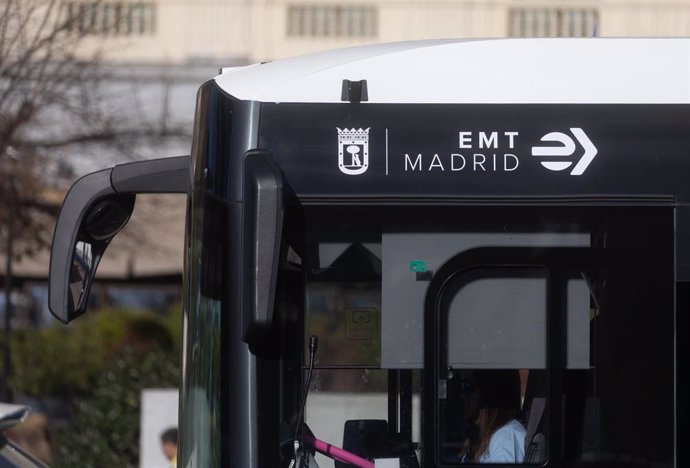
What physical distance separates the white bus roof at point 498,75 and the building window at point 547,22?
13298mm

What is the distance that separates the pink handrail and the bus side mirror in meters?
1.06

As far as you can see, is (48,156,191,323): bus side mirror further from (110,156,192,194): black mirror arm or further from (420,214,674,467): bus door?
(420,214,674,467): bus door

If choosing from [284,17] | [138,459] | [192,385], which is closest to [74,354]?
[138,459]

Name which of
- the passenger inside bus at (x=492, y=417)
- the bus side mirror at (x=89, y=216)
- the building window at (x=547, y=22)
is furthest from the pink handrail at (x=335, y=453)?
the building window at (x=547, y=22)

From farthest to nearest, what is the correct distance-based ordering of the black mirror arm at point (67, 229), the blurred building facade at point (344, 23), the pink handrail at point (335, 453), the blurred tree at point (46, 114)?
the blurred building facade at point (344, 23) < the blurred tree at point (46, 114) < the black mirror arm at point (67, 229) < the pink handrail at point (335, 453)

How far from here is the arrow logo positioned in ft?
12.5

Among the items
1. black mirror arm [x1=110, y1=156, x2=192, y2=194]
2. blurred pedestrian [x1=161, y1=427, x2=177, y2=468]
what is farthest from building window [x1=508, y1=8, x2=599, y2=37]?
black mirror arm [x1=110, y1=156, x2=192, y2=194]

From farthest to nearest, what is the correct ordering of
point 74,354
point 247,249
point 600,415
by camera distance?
1. point 74,354
2. point 600,415
3. point 247,249

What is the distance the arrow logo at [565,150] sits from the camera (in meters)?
3.80

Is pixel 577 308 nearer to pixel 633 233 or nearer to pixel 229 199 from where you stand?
pixel 633 233

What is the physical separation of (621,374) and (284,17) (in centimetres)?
1540

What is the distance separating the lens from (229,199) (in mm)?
3742

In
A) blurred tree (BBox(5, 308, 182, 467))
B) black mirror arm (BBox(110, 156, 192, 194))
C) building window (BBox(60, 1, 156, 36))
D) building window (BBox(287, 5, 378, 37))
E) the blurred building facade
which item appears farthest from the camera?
building window (BBox(287, 5, 378, 37))

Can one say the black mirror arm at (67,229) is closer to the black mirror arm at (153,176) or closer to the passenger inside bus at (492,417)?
the black mirror arm at (153,176)
